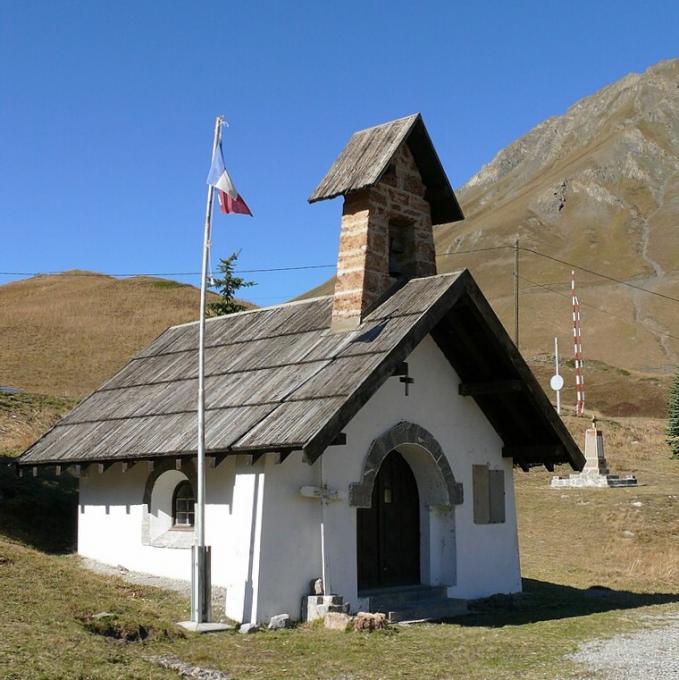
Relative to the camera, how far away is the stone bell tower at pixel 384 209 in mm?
15414

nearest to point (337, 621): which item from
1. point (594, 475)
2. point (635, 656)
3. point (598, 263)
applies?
point (635, 656)

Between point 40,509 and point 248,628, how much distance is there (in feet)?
28.9

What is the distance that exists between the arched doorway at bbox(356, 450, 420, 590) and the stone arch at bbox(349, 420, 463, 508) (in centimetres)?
43

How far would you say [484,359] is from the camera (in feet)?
52.2

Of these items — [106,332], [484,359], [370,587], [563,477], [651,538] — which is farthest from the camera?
[106,332]

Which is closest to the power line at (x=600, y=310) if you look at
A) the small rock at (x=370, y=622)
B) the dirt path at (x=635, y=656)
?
the dirt path at (x=635, y=656)

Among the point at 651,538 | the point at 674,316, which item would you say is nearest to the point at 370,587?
the point at 651,538

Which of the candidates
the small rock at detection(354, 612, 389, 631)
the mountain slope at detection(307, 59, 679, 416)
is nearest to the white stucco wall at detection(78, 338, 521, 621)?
the small rock at detection(354, 612, 389, 631)

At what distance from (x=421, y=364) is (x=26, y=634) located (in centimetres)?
765

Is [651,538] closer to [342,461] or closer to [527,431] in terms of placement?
[527,431]

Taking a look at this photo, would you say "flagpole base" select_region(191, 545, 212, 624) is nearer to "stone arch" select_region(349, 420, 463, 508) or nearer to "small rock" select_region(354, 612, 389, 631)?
"small rock" select_region(354, 612, 389, 631)

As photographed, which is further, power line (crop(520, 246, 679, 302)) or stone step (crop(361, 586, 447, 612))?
power line (crop(520, 246, 679, 302))

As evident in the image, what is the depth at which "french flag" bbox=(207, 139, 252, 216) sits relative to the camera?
13.5 metres

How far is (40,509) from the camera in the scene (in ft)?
63.5
